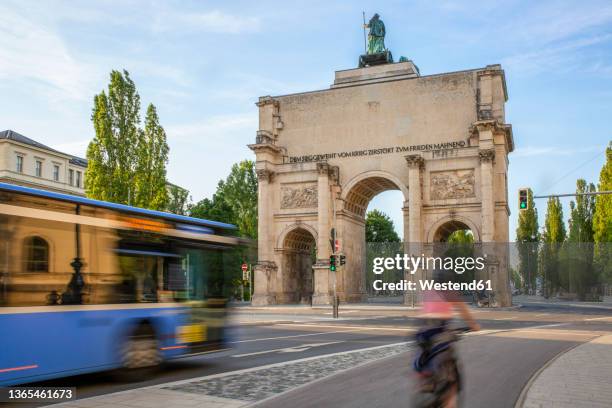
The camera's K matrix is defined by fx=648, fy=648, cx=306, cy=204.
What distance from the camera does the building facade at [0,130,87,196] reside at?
6309 cm

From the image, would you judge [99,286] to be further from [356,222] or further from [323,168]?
[356,222]

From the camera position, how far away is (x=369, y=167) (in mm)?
50656

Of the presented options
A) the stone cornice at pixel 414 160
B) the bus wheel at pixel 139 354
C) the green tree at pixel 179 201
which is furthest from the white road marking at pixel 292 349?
the green tree at pixel 179 201

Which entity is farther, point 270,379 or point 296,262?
point 296,262

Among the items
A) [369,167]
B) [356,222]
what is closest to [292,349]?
[369,167]

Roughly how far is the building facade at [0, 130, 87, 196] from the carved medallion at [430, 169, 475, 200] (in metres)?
39.0

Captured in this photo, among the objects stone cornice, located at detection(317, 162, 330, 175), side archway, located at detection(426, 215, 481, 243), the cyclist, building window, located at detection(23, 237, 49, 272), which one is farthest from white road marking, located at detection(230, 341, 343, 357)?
stone cornice, located at detection(317, 162, 330, 175)

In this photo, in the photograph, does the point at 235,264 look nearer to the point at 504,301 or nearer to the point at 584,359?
the point at 584,359

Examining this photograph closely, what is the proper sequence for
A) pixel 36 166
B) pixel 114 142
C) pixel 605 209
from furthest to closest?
pixel 36 166 → pixel 605 209 → pixel 114 142

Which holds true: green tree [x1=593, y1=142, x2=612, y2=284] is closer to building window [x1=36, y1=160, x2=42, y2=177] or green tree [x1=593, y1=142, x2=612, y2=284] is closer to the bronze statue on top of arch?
the bronze statue on top of arch

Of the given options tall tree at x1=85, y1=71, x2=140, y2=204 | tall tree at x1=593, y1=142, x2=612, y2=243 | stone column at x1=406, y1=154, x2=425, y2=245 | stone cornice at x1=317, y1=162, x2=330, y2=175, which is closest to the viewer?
tall tree at x1=85, y1=71, x2=140, y2=204

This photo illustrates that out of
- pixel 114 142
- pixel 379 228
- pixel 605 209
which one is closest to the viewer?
pixel 114 142

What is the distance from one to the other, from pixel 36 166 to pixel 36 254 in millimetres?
63018

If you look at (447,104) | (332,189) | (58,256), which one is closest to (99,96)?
(332,189)
